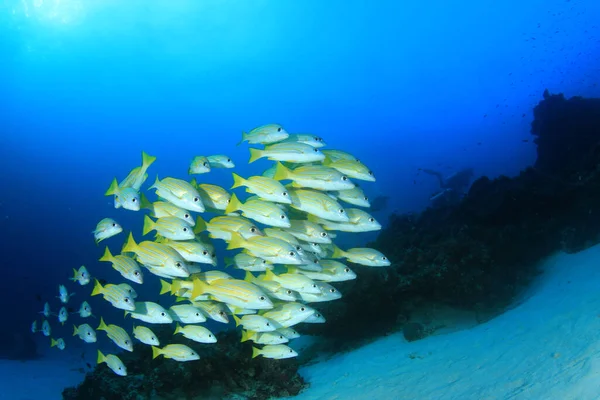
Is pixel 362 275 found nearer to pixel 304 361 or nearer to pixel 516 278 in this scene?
pixel 304 361

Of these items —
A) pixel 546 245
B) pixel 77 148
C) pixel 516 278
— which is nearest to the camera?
pixel 516 278

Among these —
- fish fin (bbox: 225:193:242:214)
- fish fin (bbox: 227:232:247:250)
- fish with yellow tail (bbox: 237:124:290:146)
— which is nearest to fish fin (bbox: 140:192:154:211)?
fish fin (bbox: 225:193:242:214)

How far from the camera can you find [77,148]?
63.0m

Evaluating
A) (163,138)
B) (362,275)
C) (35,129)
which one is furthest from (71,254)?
(362,275)

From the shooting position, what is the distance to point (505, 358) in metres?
5.21

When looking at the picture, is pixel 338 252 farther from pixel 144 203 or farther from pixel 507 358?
pixel 144 203

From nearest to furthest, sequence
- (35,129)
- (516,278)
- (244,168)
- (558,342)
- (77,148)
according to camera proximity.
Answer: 1. (558,342)
2. (516,278)
3. (35,129)
4. (77,148)
5. (244,168)

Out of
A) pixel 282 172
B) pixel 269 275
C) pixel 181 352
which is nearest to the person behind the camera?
pixel 282 172

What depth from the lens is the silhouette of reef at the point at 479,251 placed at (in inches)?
361

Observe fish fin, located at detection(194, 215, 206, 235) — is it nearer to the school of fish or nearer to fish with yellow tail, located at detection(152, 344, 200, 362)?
the school of fish

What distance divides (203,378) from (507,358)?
560 cm

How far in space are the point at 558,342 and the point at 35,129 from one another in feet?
235

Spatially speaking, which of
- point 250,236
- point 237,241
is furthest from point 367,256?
point 237,241

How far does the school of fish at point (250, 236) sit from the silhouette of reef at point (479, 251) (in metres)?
4.15
